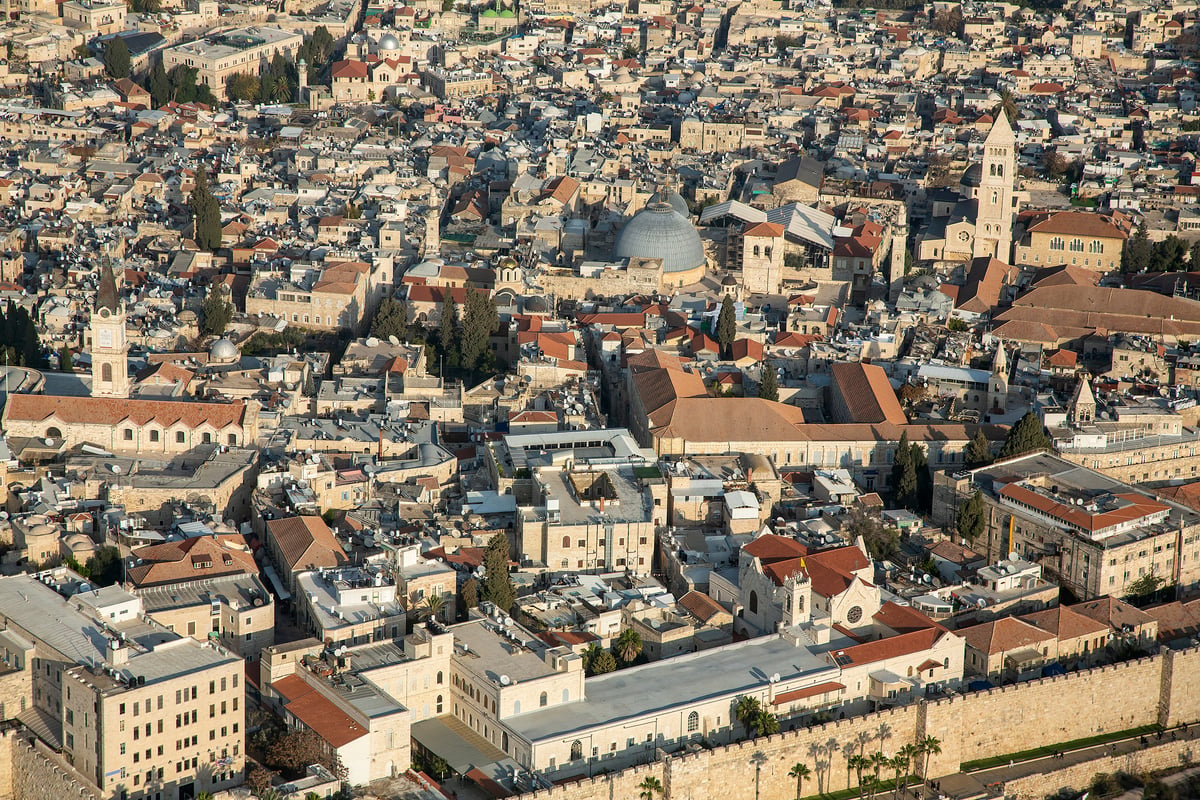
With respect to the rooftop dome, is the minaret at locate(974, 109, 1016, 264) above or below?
above

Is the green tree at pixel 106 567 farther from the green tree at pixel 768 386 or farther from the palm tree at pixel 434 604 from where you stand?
the green tree at pixel 768 386

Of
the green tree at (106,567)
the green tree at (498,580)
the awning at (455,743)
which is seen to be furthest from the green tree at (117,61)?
the awning at (455,743)

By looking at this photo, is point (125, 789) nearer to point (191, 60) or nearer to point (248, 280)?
point (248, 280)

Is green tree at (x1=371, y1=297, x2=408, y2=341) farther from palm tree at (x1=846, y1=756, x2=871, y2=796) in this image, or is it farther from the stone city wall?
palm tree at (x1=846, y1=756, x2=871, y2=796)

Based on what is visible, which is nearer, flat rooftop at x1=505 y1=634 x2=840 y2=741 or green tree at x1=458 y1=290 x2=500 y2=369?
flat rooftop at x1=505 y1=634 x2=840 y2=741

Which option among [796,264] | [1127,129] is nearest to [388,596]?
[796,264]

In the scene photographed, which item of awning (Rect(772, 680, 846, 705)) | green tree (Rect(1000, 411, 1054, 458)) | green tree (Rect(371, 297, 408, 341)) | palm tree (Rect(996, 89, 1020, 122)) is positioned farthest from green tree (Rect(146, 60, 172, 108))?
awning (Rect(772, 680, 846, 705))
